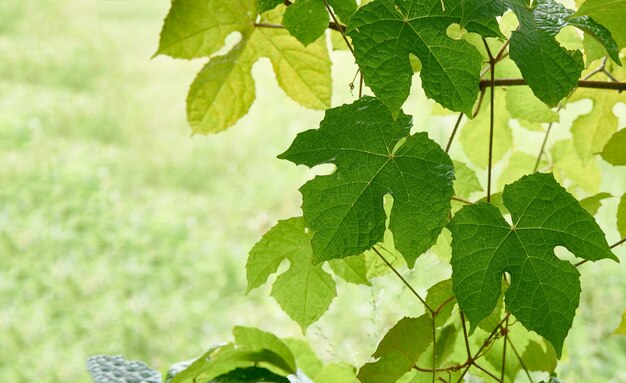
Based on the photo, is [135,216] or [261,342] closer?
[261,342]

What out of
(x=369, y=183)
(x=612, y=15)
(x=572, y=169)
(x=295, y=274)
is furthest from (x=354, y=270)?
(x=572, y=169)

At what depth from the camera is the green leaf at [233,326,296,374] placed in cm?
68

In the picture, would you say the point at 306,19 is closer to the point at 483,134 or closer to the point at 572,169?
the point at 483,134

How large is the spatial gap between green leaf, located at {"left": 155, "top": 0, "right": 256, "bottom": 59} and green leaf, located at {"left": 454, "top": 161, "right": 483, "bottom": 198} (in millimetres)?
227

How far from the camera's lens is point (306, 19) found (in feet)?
1.74

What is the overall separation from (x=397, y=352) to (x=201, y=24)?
0.33 metres

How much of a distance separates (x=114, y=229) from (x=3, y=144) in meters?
0.80

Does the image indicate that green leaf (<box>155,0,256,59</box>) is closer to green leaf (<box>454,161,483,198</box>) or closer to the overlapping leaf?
the overlapping leaf

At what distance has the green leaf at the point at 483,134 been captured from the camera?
0.81 meters

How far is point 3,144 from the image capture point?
3609 mm

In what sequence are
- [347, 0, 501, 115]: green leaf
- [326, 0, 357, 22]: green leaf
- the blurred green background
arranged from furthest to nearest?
the blurred green background
[326, 0, 357, 22]: green leaf
[347, 0, 501, 115]: green leaf

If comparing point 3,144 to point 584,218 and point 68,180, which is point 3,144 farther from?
point 584,218

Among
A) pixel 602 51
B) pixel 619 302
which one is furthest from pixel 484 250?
pixel 619 302

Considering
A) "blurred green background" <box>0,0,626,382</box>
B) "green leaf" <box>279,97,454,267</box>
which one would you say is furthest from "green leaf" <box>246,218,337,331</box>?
"blurred green background" <box>0,0,626,382</box>
